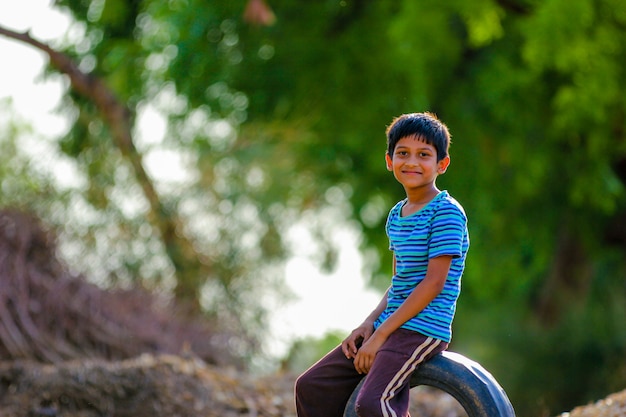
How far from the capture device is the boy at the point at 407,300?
3.41 metres

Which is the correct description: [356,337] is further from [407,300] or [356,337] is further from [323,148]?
[323,148]

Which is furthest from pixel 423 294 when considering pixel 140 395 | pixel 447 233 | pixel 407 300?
pixel 140 395

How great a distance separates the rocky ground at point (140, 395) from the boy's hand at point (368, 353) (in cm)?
283

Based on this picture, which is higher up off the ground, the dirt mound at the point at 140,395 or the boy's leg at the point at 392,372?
the boy's leg at the point at 392,372

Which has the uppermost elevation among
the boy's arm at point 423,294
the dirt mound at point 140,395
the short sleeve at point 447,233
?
the short sleeve at point 447,233

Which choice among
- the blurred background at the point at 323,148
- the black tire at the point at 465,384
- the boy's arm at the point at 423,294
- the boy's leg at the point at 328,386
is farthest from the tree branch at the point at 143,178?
the boy's arm at the point at 423,294

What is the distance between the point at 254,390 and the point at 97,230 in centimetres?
605

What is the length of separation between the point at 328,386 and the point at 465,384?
0.46 meters

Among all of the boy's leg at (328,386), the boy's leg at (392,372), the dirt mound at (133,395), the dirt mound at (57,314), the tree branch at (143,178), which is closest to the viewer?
the boy's leg at (392,372)

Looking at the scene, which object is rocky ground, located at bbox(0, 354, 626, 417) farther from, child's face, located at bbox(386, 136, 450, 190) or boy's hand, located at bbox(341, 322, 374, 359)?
child's face, located at bbox(386, 136, 450, 190)

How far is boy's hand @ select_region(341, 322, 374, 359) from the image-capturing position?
359 cm

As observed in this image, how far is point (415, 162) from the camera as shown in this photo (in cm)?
350

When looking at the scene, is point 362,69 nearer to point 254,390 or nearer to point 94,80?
point 94,80

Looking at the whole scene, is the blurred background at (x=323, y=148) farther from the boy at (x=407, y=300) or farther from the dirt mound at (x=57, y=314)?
the boy at (x=407, y=300)
